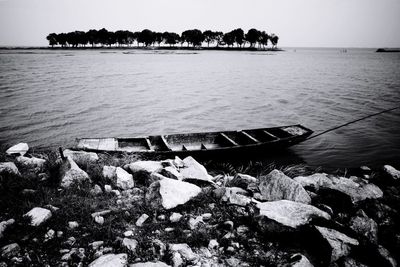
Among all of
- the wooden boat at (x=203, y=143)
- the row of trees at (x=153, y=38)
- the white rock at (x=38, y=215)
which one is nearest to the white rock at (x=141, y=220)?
the white rock at (x=38, y=215)

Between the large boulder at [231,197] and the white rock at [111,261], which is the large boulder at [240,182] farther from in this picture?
the white rock at [111,261]

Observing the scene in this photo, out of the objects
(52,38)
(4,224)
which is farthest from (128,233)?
(52,38)

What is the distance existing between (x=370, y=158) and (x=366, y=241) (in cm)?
941

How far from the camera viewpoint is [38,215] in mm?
4273

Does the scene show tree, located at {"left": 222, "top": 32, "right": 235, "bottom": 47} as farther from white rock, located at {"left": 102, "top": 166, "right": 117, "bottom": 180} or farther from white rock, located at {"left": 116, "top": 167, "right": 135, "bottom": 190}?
white rock, located at {"left": 116, "top": 167, "right": 135, "bottom": 190}

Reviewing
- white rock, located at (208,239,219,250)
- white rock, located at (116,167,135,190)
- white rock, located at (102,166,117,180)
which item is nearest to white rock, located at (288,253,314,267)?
white rock, located at (208,239,219,250)

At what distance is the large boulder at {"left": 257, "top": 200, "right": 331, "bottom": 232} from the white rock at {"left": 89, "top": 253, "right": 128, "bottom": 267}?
7.14 ft

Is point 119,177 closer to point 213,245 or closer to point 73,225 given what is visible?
point 73,225

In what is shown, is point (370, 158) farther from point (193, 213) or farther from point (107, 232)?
point (107, 232)

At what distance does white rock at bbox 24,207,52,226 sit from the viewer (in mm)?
4168

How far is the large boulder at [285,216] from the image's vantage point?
4155 millimetres

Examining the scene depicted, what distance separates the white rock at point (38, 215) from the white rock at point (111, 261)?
1355 mm

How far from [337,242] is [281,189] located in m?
1.73

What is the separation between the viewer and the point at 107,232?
4.18m
